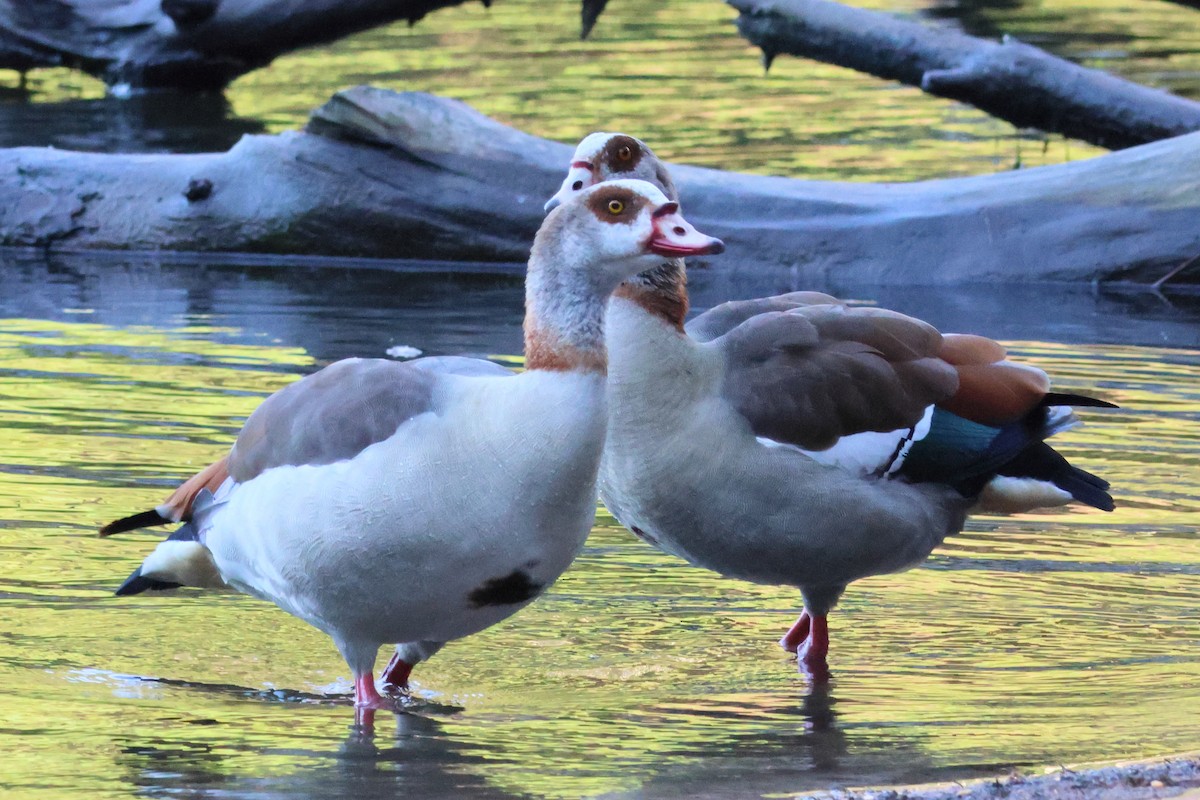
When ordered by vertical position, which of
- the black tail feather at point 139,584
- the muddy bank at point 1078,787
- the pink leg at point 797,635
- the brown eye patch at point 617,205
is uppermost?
the brown eye patch at point 617,205

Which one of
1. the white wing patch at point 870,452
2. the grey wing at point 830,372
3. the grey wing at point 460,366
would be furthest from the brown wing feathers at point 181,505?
the white wing patch at point 870,452

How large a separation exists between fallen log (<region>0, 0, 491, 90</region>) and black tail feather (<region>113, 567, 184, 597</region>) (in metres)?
10.2

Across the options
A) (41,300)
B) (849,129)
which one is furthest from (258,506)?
(849,129)

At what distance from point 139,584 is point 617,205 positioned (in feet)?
6.12

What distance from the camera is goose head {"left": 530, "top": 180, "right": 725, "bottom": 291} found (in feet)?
14.7

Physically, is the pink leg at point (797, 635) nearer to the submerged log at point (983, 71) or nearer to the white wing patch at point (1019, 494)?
the white wing patch at point (1019, 494)

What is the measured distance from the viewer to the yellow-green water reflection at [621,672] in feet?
14.7

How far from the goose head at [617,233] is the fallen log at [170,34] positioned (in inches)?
427

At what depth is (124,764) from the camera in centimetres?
448

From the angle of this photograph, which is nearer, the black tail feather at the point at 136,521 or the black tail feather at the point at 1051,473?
the black tail feather at the point at 136,521

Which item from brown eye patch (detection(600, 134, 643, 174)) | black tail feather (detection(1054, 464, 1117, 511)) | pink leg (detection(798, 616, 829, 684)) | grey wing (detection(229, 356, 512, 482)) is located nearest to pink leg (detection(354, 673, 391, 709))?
grey wing (detection(229, 356, 512, 482))

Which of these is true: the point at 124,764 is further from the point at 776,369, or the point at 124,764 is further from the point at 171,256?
the point at 171,256

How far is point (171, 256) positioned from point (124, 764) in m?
7.51

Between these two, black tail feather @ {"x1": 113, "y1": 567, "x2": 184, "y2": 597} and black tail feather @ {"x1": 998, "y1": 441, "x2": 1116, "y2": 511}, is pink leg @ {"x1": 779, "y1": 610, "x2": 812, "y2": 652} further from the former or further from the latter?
black tail feather @ {"x1": 113, "y1": 567, "x2": 184, "y2": 597}
